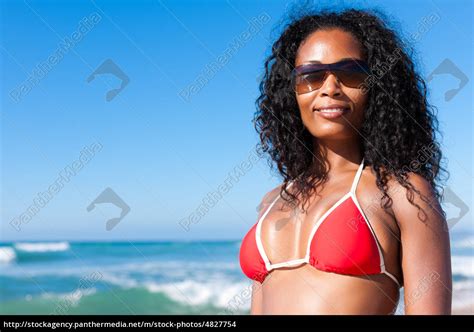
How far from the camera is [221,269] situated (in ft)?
70.1

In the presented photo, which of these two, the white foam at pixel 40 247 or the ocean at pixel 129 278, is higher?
the ocean at pixel 129 278

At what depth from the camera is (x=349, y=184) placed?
2.99 m

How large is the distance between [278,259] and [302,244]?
155 millimetres

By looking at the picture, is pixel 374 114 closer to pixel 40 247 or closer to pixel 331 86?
pixel 331 86

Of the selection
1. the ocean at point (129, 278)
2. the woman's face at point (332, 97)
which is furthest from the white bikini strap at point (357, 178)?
the ocean at point (129, 278)

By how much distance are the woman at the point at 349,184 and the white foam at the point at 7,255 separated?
2125cm

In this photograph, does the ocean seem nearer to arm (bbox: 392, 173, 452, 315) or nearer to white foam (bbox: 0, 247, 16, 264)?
white foam (bbox: 0, 247, 16, 264)

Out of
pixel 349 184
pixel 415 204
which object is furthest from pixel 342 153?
pixel 415 204

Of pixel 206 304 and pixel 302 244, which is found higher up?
pixel 302 244

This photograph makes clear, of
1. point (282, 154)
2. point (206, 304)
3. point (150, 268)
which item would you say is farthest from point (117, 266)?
point (282, 154)

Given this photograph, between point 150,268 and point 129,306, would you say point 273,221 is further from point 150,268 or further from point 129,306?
point 150,268

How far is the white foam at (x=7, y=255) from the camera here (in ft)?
74.8

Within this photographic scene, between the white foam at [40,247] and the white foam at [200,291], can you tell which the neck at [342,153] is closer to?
the white foam at [200,291]

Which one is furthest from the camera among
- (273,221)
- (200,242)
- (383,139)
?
(200,242)
